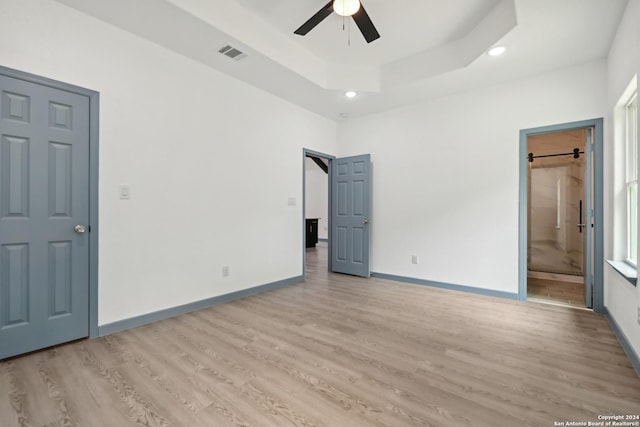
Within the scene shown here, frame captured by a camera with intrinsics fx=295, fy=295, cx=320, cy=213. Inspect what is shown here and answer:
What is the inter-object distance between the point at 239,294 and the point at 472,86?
4.03 m

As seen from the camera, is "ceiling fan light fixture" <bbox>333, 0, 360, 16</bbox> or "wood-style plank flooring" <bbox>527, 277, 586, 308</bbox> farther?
"wood-style plank flooring" <bbox>527, 277, 586, 308</bbox>

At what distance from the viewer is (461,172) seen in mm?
4059

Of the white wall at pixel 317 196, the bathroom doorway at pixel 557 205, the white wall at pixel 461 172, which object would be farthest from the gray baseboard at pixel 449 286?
the white wall at pixel 317 196

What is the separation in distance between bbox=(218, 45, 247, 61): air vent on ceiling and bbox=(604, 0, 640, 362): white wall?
323 centimetres

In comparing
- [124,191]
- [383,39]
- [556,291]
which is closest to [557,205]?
[556,291]

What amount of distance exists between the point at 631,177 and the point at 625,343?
1.43 metres

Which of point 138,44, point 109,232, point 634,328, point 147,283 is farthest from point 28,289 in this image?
point 634,328

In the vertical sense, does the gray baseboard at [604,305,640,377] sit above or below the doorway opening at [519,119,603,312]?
below

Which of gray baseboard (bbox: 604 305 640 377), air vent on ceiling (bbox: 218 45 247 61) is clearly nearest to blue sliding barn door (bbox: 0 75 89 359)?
air vent on ceiling (bbox: 218 45 247 61)

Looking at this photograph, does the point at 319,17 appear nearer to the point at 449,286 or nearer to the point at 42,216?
the point at 42,216

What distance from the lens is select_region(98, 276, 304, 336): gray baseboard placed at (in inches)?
104

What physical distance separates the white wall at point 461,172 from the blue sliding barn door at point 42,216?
381cm

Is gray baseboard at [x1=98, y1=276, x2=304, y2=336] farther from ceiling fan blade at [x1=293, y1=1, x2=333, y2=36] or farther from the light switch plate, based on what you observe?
ceiling fan blade at [x1=293, y1=1, x2=333, y2=36]

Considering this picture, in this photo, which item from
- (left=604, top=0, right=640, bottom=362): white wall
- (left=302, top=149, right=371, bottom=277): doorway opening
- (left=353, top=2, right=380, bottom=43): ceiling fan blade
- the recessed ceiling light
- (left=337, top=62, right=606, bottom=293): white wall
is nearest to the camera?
(left=604, top=0, right=640, bottom=362): white wall
